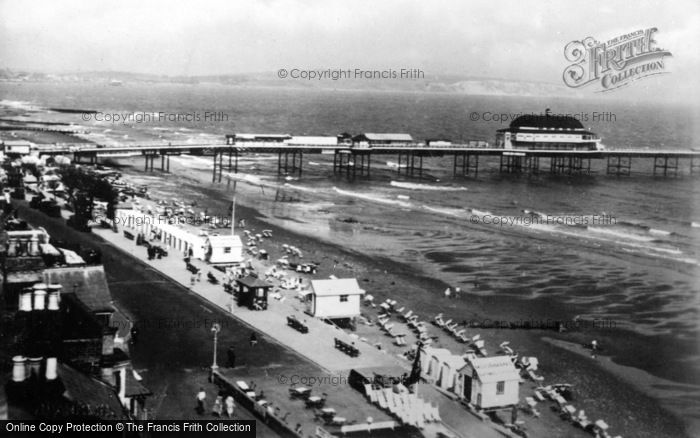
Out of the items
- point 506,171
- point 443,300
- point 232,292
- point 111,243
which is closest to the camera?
point 232,292

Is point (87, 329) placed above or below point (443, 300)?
above

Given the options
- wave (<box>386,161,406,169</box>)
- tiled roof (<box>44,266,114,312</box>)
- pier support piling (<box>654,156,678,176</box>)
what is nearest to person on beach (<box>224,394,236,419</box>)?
tiled roof (<box>44,266,114,312</box>)

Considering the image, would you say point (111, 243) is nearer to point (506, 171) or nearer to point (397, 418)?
point (397, 418)

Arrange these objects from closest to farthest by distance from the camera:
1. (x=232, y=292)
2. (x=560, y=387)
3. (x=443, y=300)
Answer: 1. (x=560, y=387)
2. (x=232, y=292)
3. (x=443, y=300)

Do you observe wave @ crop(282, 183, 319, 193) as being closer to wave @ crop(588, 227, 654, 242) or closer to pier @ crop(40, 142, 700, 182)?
pier @ crop(40, 142, 700, 182)

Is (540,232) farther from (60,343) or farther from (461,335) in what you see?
(60,343)

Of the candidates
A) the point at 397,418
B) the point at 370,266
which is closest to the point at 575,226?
the point at 370,266

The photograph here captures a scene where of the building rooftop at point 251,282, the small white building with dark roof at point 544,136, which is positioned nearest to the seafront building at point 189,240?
the building rooftop at point 251,282
